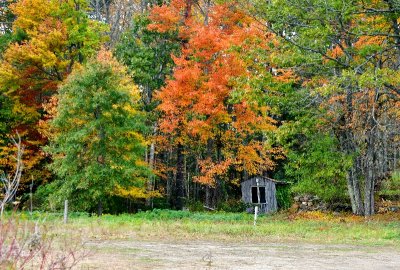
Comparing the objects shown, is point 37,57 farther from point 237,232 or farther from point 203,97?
point 237,232

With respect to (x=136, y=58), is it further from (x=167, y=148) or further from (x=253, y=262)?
(x=253, y=262)

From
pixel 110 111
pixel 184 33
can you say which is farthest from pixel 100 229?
pixel 184 33

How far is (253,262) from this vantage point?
33.7ft

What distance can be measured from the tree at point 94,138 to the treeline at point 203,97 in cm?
7

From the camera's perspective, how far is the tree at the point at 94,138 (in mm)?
23375

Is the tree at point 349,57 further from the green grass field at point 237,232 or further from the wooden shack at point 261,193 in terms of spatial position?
the wooden shack at point 261,193

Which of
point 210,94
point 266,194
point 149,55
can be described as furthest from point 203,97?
point 266,194

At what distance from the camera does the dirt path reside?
31.7 feet

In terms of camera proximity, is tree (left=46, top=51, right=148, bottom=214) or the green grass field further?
tree (left=46, top=51, right=148, bottom=214)

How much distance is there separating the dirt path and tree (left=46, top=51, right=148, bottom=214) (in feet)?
32.5

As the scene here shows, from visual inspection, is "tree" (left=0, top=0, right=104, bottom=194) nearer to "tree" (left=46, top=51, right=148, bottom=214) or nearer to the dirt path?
"tree" (left=46, top=51, right=148, bottom=214)

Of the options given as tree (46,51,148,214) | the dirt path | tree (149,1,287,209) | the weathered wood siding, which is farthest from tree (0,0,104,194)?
the dirt path

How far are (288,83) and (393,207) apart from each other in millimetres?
11070

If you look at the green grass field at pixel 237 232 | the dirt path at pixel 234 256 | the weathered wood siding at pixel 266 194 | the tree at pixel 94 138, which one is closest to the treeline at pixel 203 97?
the tree at pixel 94 138
